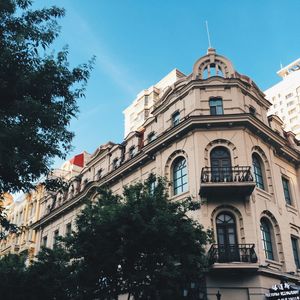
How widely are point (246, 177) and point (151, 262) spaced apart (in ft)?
24.6

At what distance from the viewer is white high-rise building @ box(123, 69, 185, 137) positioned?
226 ft

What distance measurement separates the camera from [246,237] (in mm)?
20125

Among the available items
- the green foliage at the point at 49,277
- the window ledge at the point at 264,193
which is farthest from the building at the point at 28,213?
the window ledge at the point at 264,193

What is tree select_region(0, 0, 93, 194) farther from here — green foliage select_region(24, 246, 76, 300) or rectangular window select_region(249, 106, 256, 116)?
rectangular window select_region(249, 106, 256, 116)

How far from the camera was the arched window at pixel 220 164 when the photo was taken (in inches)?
837

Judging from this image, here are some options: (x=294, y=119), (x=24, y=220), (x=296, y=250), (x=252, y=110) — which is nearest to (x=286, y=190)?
(x=296, y=250)

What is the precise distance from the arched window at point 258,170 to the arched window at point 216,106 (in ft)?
10.9

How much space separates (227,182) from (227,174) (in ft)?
3.39

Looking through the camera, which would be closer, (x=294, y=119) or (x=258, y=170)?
(x=258, y=170)

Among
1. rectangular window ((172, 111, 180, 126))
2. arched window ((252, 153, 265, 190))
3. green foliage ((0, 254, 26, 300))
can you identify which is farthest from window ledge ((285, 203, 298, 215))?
green foliage ((0, 254, 26, 300))

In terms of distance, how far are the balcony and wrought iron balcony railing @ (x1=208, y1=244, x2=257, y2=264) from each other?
277cm

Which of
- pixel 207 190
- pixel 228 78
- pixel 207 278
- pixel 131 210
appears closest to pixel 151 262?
pixel 131 210

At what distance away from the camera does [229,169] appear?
21844 millimetres

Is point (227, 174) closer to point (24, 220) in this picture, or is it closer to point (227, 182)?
point (227, 182)
